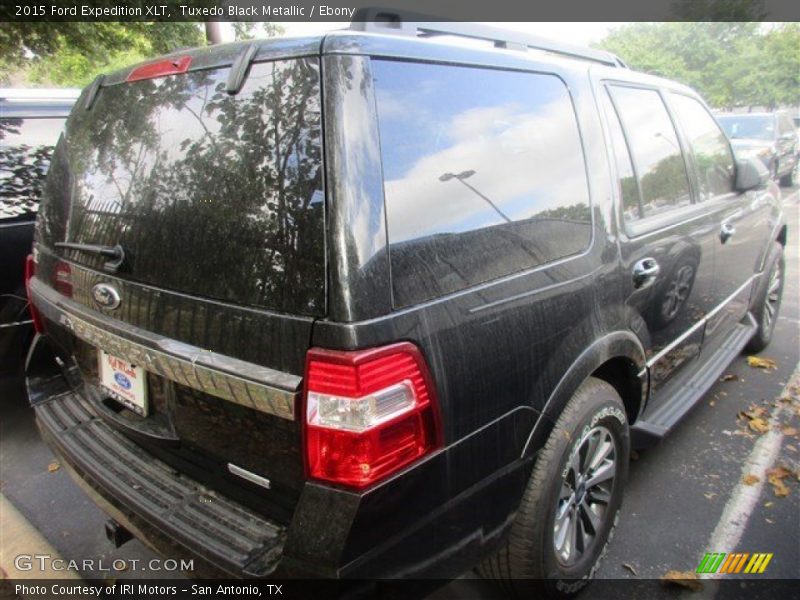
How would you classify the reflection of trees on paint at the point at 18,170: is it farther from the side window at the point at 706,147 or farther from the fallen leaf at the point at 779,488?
the fallen leaf at the point at 779,488

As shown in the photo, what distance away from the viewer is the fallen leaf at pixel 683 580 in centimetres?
225

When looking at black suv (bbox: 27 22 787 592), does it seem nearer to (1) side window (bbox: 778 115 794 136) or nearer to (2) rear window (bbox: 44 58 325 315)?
(2) rear window (bbox: 44 58 325 315)

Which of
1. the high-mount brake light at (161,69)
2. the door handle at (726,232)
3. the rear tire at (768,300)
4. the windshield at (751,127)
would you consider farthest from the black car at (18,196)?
the windshield at (751,127)

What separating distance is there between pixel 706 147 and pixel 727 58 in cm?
3714

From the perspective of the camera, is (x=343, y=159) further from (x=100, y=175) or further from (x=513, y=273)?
(x=100, y=175)

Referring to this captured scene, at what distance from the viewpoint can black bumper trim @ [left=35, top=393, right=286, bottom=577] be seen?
1.51m

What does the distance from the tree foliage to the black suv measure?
Result: 33.4 meters

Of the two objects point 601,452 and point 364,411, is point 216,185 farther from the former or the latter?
point 601,452

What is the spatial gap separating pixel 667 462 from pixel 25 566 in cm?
324

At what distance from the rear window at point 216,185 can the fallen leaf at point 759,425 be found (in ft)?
10.8

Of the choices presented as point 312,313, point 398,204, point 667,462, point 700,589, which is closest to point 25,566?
point 312,313

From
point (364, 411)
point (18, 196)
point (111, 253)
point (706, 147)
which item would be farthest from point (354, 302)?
point (18, 196)

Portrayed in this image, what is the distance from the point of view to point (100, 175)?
6.40 feet

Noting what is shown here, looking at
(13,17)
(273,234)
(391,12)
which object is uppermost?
(13,17)
